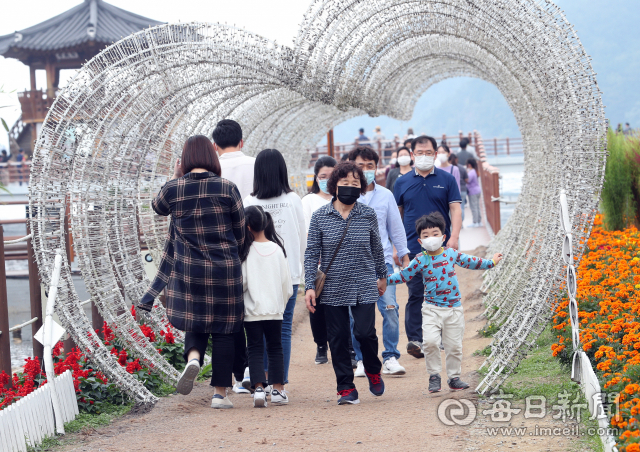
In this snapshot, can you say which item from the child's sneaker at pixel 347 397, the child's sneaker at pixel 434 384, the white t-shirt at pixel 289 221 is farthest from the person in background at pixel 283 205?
the child's sneaker at pixel 434 384

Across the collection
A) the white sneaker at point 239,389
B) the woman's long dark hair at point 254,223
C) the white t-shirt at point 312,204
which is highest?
the white t-shirt at point 312,204

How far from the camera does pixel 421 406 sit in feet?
16.1

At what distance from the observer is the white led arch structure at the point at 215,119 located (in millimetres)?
5281

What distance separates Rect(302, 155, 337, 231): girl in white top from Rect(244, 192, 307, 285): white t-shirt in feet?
2.54

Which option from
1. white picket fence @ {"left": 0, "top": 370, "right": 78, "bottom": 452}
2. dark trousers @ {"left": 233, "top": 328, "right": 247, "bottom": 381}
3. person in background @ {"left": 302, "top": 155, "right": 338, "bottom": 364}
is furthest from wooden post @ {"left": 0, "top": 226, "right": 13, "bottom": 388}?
person in background @ {"left": 302, "top": 155, "right": 338, "bottom": 364}

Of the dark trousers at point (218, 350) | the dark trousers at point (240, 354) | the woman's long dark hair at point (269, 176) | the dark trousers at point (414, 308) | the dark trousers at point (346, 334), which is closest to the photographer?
the dark trousers at point (218, 350)

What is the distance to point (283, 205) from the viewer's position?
18.1 feet

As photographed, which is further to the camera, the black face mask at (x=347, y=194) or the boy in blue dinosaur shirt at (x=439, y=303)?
the boy in blue dinosaur shirt at (x=439, y=303)

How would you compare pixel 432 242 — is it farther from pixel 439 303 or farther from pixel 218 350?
pixel 218 350

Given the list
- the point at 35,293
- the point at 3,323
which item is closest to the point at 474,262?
the point at 35,293

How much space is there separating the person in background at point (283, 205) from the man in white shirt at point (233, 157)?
0.37 meters

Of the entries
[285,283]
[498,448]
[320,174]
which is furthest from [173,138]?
[498,448]

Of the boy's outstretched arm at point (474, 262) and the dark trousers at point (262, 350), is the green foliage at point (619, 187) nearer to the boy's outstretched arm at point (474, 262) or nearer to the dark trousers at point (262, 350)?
the boy's outstretched arm at point (474, 262)

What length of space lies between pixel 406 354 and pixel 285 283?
2.41 meters
